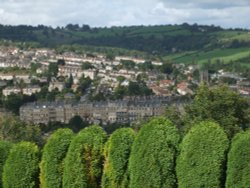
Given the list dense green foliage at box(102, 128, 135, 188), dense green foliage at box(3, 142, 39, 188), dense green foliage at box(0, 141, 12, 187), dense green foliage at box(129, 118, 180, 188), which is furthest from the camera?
dense green foliage at box(0, 141, 12, 187)

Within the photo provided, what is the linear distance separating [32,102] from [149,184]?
8881 centimetres

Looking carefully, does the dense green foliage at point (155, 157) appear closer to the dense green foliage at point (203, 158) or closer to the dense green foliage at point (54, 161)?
the dense green foliage at point (203, 158)

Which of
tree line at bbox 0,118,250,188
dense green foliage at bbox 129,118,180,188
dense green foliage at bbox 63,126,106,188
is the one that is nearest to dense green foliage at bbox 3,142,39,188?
tree line at bbox 0,118,250,188

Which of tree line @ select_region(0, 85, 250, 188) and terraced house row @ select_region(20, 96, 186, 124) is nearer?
tree line @ select_region(0, 85, 250, 188)

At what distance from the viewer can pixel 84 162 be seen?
17328mm

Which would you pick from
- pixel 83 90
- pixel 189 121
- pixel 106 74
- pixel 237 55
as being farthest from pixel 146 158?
pixel 237 55

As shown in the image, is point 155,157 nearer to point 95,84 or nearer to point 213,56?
point 95,84

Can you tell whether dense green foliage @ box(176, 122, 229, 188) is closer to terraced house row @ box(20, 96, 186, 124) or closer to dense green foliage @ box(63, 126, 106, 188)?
dense green foliage @ box(63, 126, 106, 188)

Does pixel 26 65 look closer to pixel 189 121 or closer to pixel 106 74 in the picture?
pixel 106 74

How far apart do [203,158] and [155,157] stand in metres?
1.35

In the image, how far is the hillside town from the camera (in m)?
102

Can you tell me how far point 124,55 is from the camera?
623 feet

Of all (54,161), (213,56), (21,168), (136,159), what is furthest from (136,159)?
(213,56)

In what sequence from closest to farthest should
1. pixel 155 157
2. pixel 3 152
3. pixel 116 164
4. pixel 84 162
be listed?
pixel 155 157
pixel 116 164
pixel 84 162
pixel 3 152
